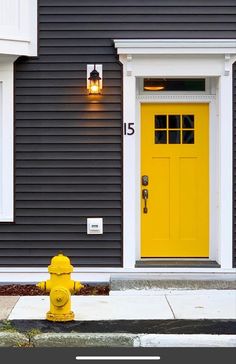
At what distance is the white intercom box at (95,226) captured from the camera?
10.6 m

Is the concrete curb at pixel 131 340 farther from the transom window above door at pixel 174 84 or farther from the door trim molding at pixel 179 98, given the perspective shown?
the transom window above door at pixel 174 84

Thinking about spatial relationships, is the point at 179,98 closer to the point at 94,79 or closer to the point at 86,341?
the point at 94,79

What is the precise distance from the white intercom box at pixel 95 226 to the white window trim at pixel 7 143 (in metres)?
1.13

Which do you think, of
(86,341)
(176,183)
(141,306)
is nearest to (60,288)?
(86,341)

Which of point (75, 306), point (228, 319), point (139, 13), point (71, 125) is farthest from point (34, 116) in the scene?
point (228, 319)

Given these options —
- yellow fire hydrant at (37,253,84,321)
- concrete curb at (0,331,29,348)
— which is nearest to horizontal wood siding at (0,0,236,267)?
yellow fire hydrant at (37,253,84,321)

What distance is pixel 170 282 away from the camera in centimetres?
1027

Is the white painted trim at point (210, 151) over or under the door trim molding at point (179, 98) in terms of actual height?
under

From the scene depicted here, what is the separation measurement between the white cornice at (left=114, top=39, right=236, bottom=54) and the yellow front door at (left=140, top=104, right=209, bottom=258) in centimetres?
96

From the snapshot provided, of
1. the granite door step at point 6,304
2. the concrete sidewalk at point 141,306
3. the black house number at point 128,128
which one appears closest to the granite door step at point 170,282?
the concrete sidewalk at point 141,306

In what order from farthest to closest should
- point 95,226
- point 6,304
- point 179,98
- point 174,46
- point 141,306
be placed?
point 179,98 → point 95,226 → point 174,46 → point 6,304 → point 141,306

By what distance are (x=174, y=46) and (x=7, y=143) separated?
2.81 m

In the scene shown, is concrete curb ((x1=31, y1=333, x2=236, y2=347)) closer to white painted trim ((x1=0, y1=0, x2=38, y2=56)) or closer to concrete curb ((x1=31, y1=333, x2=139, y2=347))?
concrete curb ((x1=31, y1=333, x2=139, y2=347))

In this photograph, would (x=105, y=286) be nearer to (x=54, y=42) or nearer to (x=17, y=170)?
(x=17, y=170)
